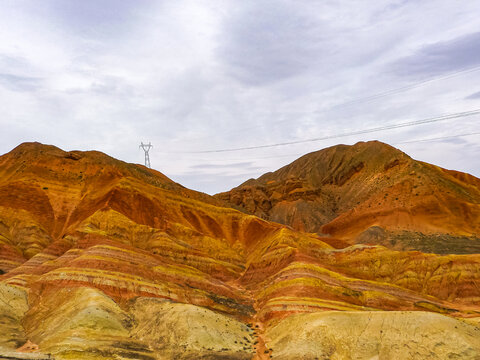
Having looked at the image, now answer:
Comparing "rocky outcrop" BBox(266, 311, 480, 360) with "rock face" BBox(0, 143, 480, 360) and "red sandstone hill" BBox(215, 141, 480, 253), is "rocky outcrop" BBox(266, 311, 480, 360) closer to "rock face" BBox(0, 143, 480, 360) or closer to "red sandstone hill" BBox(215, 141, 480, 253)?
"rock face" BBox(0, 143, 480, 360)

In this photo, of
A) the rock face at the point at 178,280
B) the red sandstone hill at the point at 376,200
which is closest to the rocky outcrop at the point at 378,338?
the rock face at the point at 178,280

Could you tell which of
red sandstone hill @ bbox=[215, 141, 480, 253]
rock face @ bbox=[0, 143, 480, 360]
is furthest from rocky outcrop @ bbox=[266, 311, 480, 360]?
red sandstone hill @ bbox=[215, 141, 480, 253]

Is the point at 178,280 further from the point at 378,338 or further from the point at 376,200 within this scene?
the point at 376,200

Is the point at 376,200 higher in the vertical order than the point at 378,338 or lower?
higher

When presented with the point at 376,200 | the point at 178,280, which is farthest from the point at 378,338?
the point at 376,200

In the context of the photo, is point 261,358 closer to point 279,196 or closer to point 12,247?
point 12,247

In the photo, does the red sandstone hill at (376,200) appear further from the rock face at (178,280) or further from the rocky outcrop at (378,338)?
the rocky outcrop at (378,338)

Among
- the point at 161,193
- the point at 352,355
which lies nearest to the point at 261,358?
the point at 352,355
